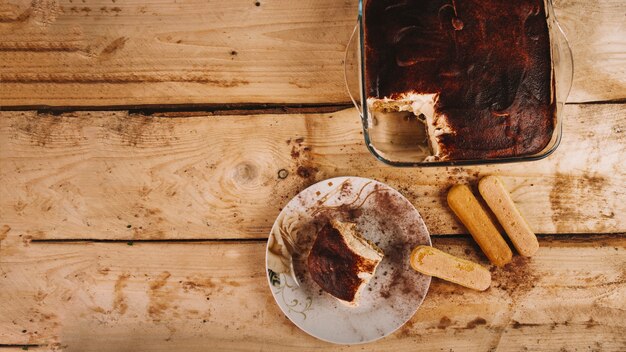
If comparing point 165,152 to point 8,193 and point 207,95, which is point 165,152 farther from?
point 8,193

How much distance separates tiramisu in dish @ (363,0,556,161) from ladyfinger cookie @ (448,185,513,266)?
0.23 m

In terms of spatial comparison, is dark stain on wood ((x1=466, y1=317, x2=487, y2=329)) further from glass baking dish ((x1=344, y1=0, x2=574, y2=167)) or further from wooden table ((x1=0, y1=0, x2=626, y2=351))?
glass baking dish ((x1=344, y1=0, x2=574, y2=167))

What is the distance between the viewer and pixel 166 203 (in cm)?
161

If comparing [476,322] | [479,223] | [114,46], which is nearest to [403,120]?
[479,223]

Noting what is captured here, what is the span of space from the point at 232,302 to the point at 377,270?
0.51 m

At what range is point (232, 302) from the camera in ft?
5.29

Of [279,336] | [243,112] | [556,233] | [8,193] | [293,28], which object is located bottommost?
[279,336]

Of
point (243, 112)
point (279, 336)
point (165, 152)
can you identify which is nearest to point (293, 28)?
point (243, 112)

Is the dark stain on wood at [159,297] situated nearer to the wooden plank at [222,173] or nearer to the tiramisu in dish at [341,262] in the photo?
the wooden plank at [222,173]

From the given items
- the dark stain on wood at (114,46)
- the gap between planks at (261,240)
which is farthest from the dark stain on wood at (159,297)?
the dark stain on wood at (114,46)

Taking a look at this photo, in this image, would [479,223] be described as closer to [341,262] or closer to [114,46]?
[341,262]

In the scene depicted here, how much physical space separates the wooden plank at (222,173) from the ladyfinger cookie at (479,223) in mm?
63

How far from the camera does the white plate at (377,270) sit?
151cm

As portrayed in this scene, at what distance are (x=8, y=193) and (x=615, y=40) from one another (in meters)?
2.12
